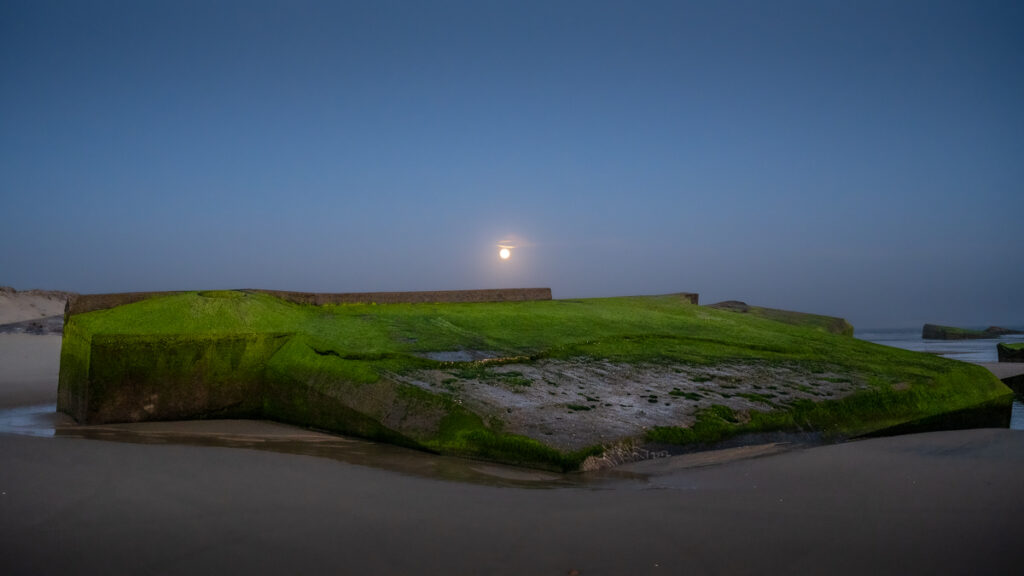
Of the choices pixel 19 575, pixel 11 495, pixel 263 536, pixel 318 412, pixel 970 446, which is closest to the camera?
pixel 19 575

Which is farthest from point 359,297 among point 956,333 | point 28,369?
point 956,333

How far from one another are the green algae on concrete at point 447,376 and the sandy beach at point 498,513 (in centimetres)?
40

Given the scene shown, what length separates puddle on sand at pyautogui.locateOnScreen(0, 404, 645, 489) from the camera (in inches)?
154

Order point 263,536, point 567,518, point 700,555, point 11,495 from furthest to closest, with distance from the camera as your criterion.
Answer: point 11,495 < point 567,518 < point 263,536 < point 700,555

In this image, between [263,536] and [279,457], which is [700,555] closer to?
[263,536]

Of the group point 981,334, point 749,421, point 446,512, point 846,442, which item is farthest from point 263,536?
point 981,334

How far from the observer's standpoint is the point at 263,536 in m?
2.81

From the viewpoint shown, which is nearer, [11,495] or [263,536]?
[263,536]

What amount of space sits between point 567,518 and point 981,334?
48.6 meters

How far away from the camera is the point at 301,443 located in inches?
200

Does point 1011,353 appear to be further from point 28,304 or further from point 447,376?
point 28,304

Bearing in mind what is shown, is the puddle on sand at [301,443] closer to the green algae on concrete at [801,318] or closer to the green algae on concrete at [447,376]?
the green algae on concrete at [447,376]

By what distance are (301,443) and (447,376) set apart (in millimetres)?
1299

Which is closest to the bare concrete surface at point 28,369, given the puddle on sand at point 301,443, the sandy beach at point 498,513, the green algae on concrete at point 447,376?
the puddle on sand at point 301,443
